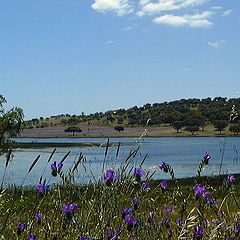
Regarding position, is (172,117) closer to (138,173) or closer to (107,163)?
(107,163)

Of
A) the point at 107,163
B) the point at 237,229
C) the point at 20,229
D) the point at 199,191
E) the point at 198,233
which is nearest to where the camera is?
the point at 198,233

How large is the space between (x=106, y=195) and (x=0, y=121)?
4306cm

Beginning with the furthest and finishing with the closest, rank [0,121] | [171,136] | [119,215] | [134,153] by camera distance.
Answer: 1. [171,136]
2. [0,121]
3. [119,215]
4. [134,153]

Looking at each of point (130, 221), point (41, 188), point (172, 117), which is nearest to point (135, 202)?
point (130, 221)

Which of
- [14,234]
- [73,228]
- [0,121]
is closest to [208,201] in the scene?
[73,228]

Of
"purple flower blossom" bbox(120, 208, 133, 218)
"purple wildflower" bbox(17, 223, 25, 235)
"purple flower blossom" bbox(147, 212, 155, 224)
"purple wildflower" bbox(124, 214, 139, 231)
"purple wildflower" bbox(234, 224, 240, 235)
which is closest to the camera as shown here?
"purple wildflower" bbox(234, 224, 240, 235)

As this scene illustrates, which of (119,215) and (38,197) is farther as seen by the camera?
(119,215)

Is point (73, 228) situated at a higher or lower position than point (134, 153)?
lower

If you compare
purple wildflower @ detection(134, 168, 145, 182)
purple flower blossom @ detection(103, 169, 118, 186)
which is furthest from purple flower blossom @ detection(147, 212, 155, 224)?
purple flower blossom @ detection(103, 169, 118, 186)

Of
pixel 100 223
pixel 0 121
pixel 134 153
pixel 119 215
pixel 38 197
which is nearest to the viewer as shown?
pixel 100 223

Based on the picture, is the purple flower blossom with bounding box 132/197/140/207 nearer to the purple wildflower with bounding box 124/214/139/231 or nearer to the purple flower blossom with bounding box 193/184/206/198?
the purple wildflower with bounding box 124/214/139/231

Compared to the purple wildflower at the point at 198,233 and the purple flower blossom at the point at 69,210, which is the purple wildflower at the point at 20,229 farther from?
the purple wildflower at the point at 198,233

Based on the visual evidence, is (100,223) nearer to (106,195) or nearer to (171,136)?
(106,195)

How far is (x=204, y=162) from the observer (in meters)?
3.41
